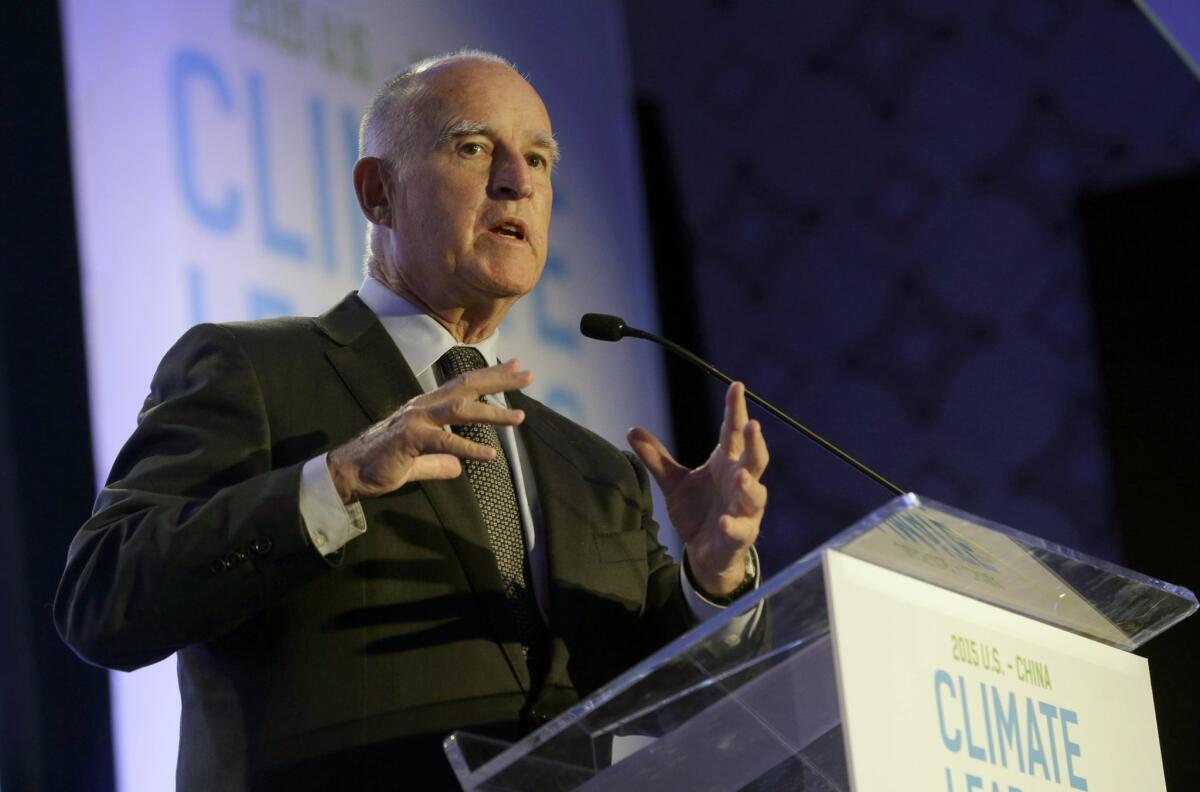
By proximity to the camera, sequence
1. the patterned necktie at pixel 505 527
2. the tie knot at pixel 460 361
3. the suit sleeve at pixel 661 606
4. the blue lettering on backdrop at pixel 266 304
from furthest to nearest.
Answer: the blue lettering on backdrop at pixel 266 304, the tie knot at pixel 460 361, the suit sleeve at pixel 661 606, the patterned necktie at pixel 505 527

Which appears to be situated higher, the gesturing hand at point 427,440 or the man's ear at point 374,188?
the man's ear at point 374,188

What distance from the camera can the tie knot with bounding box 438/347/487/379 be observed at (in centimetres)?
196

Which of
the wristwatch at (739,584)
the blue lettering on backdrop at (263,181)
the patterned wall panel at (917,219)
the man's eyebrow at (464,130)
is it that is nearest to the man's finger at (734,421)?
the wristwatch at (739,584)

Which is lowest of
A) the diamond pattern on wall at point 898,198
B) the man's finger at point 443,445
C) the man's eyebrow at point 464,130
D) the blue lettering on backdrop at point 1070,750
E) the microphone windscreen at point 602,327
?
the blue lettering on backdrop at point 1070,750

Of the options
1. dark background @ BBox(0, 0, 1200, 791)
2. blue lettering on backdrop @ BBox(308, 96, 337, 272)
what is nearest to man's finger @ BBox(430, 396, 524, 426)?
blue lettering on backdrop @ BBox(308, 96, 337, 272)

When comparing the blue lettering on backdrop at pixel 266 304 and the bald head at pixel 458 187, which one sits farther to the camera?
the blue lettering on backdrop at pixel 266 304

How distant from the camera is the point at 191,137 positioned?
259cm

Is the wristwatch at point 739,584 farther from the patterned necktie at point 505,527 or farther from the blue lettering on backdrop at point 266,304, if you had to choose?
the blue lettering on backdrop at point 266,304

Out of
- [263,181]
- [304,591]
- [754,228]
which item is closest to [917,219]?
[754,228]

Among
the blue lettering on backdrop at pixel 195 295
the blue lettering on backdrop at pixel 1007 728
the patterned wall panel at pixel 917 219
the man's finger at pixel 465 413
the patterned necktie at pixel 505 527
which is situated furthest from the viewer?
the patterned wall panel at pixel 917 219

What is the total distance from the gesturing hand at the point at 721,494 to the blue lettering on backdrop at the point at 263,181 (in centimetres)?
129

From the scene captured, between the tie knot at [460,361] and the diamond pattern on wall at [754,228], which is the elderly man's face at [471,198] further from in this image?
the diamond pattern on wall at [754,228]

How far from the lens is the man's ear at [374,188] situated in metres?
2.16

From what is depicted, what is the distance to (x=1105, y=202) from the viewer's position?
3711 millimetres
